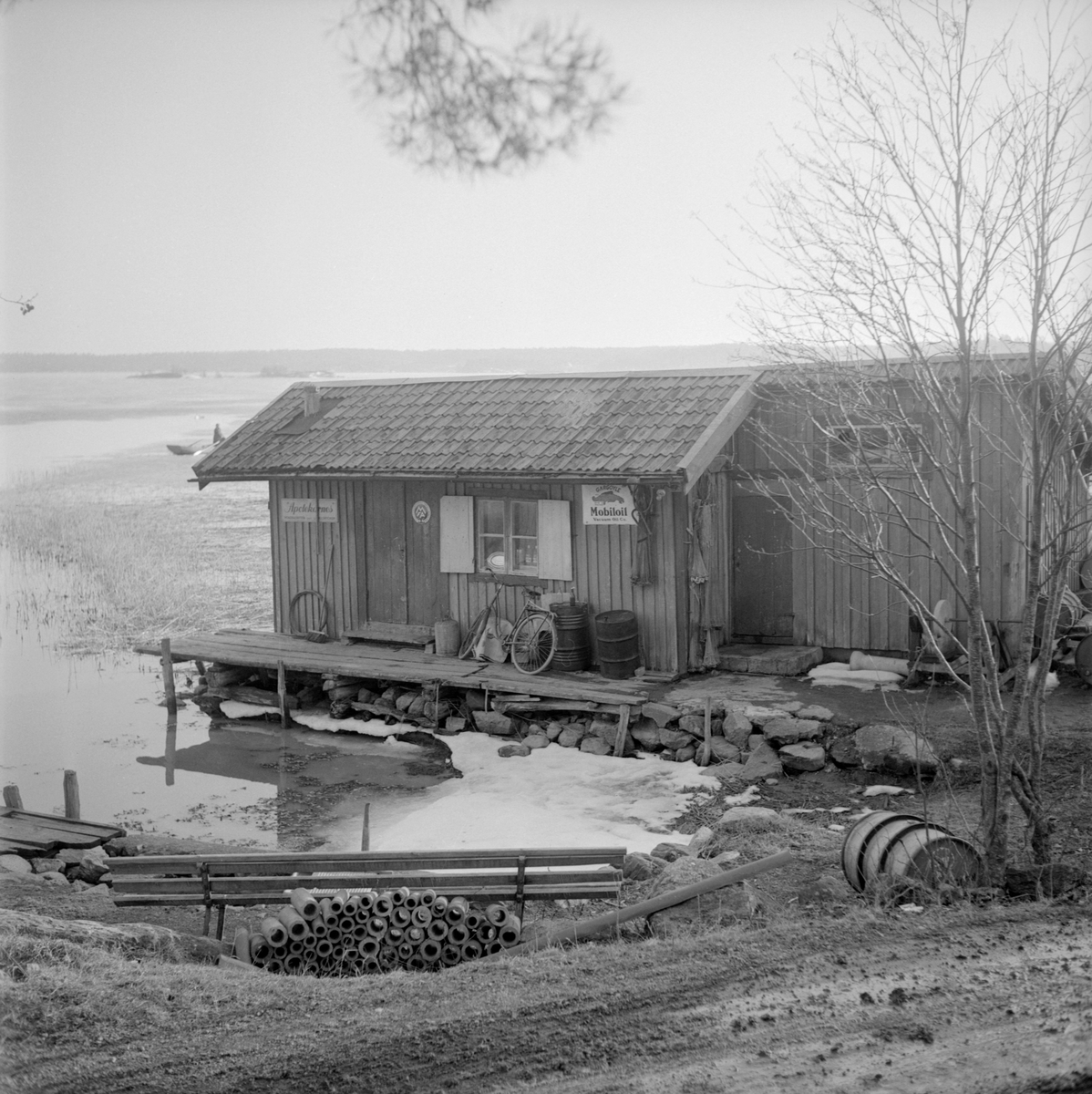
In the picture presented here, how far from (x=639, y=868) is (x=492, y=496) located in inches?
277

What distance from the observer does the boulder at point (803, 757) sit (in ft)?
37.2

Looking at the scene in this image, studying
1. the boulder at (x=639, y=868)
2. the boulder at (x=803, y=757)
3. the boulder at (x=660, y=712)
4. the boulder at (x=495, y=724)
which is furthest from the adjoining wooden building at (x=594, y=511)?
the boulder at (x=639, y=868)

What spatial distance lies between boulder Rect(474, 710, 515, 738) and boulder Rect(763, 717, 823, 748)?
322cm

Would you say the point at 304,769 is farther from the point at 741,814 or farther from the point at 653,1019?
the point at 653,1019

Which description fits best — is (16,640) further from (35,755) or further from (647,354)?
(647,354)

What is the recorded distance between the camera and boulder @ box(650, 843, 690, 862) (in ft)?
30.0

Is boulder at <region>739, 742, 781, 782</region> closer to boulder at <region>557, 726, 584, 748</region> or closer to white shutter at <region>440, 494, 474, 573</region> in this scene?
boulder at <region>557, 726, 584, 748</region>

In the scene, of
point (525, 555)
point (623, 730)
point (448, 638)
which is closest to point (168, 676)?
point (448, 638)

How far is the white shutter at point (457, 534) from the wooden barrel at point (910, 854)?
8.34 m

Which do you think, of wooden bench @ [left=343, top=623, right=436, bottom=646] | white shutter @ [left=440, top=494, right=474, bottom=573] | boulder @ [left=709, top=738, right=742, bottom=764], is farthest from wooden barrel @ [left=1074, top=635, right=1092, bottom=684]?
wooden bench @ [left=343, top=623, right=436, bottom=646]

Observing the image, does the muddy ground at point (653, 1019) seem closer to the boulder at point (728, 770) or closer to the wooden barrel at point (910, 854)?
the wooden barrel at point (910, 854)

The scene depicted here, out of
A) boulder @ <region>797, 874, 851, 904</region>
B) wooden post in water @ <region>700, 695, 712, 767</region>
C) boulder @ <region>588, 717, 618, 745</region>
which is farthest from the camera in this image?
boulder @ <region>588, 717, 618, 745</region>

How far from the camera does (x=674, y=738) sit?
12.4m

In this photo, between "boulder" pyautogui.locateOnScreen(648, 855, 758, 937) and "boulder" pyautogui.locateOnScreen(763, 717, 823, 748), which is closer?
"boulder" pyautogui.locateOnScreen(648, 855, 758, 937)
